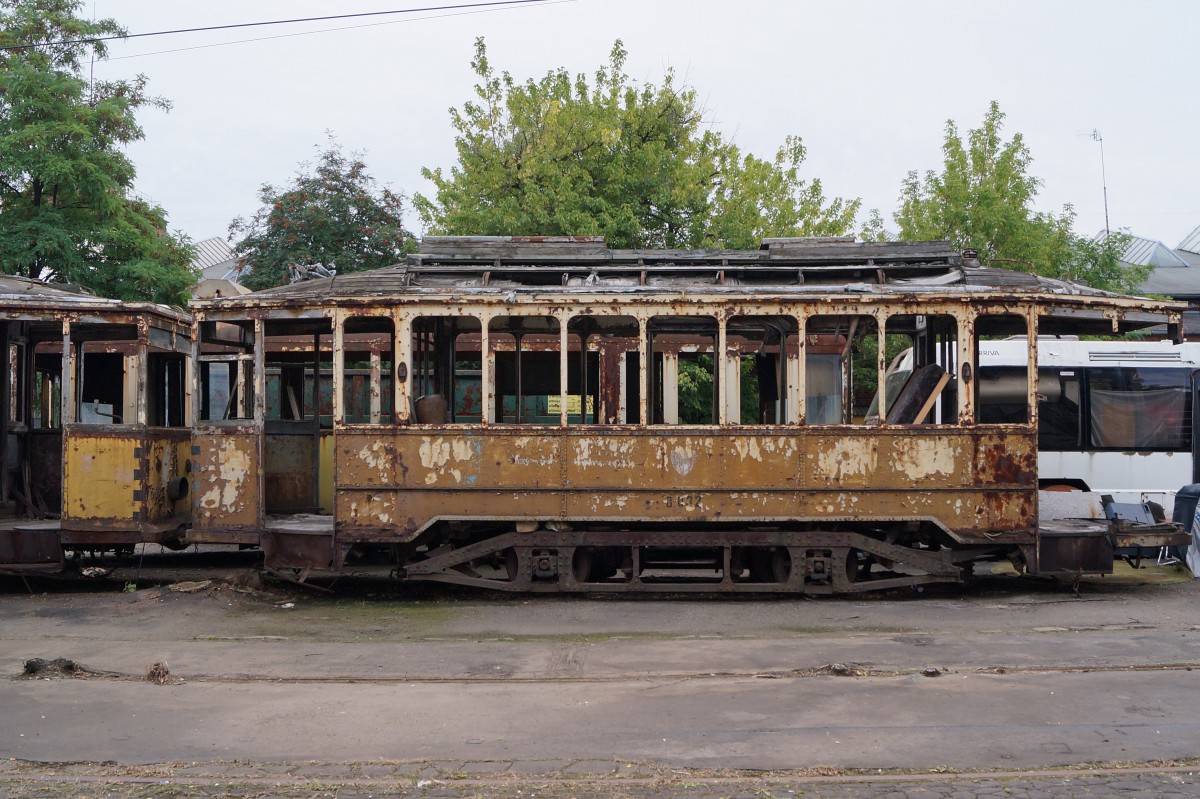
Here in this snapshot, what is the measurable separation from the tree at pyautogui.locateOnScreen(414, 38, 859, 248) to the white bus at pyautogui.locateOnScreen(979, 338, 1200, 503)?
24.7ft

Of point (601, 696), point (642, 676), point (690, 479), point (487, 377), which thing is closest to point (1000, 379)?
point (690, 479)

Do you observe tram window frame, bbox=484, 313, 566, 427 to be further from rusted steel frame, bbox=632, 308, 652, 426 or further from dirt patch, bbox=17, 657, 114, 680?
dirt patch, bbox=17, 657, 114, 680

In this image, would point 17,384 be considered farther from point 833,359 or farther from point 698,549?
point 833,359

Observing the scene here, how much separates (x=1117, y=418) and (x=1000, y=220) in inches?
291

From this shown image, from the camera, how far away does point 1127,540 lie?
10.5 meters

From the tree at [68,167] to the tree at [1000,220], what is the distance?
15.9 m

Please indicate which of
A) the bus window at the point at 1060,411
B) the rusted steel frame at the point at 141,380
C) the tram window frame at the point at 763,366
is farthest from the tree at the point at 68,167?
the bus window at the point at 1060,411

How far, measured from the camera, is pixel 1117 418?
1556cm

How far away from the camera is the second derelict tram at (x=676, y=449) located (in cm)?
1013

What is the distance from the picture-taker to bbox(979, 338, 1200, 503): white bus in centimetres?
1543

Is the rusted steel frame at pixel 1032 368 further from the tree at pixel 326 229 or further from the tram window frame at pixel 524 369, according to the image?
the tree at pixel 326 229

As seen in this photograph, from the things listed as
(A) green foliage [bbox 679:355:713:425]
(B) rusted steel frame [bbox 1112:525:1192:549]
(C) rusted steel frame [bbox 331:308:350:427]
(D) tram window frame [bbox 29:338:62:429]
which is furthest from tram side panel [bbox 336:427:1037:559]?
(A) green foliage [bbox 679:355:713:425]

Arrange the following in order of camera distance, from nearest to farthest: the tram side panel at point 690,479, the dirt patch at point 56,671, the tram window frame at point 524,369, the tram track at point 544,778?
the tram track at point 544,778
the dirt patch at point 56,671
the tram side panel at point 690,479
the tram window frame at point 524,369

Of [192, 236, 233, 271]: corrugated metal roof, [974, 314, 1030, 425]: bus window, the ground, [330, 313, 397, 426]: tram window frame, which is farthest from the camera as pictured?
[192, 236, 233, 271]: corrugated metal roof
